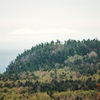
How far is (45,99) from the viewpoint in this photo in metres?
188

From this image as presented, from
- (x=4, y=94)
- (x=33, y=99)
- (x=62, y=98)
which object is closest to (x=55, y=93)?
(x=62, y=98)

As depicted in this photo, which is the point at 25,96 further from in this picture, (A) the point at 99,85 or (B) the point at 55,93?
(A) the point at 99,85

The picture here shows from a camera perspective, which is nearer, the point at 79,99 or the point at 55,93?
the point at 79,99

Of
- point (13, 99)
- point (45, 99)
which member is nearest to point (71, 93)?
point (45, 99)

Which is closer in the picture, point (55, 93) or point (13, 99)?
point (13, 99)

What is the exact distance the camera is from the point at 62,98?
194 meters

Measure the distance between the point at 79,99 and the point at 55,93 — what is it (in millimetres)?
20666

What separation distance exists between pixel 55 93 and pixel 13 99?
99.9 feet

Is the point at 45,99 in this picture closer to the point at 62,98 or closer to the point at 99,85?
the point at 62,98

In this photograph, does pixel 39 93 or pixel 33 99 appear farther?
pixel 39 93

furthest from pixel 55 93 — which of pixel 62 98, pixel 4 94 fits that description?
pixel 4 94

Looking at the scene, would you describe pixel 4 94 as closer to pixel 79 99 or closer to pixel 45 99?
pixel 45 99

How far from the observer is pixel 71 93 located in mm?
195750

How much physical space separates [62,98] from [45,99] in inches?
500
